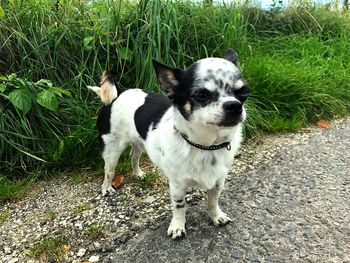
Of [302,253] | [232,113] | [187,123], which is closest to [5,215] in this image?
[187,123]

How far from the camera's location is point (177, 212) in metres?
2.56

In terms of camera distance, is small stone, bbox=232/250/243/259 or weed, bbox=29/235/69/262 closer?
small stone, bbox=232/250/243/259

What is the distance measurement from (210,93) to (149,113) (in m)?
0.69

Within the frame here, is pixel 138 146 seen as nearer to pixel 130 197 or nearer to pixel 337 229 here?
pixel 130 197

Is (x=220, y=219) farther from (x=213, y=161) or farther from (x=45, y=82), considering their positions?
(x=45, y=82)

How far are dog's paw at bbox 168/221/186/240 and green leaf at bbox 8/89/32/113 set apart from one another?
1.41m

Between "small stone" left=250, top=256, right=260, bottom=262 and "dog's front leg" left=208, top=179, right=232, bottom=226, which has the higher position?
"dog's front leg" left=208, top=179, right=232, bottom=226

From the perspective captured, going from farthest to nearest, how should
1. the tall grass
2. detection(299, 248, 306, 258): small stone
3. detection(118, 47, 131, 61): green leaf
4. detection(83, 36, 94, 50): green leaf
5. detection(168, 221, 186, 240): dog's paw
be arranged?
detection(118, 47, 131, 61): green leaf < detection(83, 36, 94, 50): green leaf < the tall grass < detection(168, 221, 186, 240): dog's paw < detection(299, 248, 306, 258): small stone

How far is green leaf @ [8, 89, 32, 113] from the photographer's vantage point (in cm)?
314

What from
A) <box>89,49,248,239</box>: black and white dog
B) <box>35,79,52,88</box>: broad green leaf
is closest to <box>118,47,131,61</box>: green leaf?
<box>35,79,52,88</box>: broad green leaf

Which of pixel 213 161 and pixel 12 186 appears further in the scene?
pixel 12 186

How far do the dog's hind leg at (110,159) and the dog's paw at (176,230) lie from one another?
0.71 m

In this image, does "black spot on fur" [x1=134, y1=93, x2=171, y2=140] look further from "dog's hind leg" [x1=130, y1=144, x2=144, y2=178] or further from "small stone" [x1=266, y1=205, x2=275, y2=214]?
"small stone" [x1=266, y1=205, x2=275, y2=214]

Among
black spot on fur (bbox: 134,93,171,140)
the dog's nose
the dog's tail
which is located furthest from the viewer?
the dog's tail
